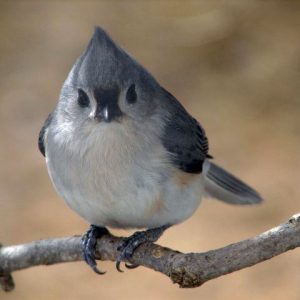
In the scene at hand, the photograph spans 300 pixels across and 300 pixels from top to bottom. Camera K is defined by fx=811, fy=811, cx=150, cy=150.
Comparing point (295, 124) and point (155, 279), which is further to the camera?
point (295, 124)

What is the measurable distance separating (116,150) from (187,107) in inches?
98.3

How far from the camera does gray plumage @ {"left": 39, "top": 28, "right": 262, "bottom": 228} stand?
1.88 meters

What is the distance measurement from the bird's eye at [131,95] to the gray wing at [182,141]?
17cm

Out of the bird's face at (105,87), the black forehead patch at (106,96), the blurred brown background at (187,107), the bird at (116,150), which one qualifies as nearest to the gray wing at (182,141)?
the bird at (116,150)

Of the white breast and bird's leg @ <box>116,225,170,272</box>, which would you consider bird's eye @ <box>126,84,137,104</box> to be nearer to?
the white breast

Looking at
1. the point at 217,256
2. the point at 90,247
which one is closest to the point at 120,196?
the point at 90,247

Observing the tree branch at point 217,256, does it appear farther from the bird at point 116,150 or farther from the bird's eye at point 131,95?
the bird's eye at point 131,95

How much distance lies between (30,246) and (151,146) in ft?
1.45

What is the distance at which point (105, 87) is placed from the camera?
1872mm

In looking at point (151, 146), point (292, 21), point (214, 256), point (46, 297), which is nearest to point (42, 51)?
point (292, 21)

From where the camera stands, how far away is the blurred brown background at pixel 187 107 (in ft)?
11.1

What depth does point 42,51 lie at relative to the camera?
493 cm

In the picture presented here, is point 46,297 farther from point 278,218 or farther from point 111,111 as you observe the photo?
point 111,111

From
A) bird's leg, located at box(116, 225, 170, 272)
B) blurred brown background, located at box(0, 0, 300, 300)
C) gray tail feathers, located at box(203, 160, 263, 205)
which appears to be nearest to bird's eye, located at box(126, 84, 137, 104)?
bird's leg, located at box(116, 225, 170, 272)
